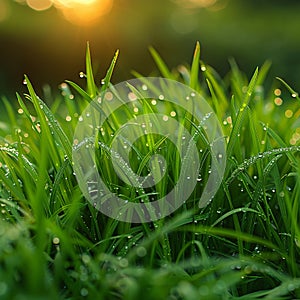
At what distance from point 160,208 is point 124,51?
7.04m

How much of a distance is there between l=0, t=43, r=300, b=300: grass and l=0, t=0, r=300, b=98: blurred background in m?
6.41

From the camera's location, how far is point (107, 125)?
65.6 inches

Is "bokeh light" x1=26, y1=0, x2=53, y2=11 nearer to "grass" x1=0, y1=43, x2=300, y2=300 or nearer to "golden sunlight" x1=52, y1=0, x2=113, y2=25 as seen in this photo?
"golden sunlight" x1=52, y1=0, x2=113, y2=25

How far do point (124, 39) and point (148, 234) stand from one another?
708cm

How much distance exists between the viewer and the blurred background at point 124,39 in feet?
26.1

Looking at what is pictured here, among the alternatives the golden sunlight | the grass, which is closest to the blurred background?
the golden sunlight

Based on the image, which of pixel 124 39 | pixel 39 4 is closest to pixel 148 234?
pixel 124 39

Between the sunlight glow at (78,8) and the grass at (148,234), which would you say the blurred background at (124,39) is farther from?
the grass at (148,234)

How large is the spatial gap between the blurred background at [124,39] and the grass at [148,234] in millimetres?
6406

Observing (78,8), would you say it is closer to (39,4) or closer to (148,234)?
(39,4)

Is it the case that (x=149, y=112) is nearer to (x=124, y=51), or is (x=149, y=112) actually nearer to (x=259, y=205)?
(x=259, y=205)

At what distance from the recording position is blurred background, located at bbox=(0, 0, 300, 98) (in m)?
7.97

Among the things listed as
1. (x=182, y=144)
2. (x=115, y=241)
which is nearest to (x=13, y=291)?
(x=115, y=241)

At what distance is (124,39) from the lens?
8250mm
